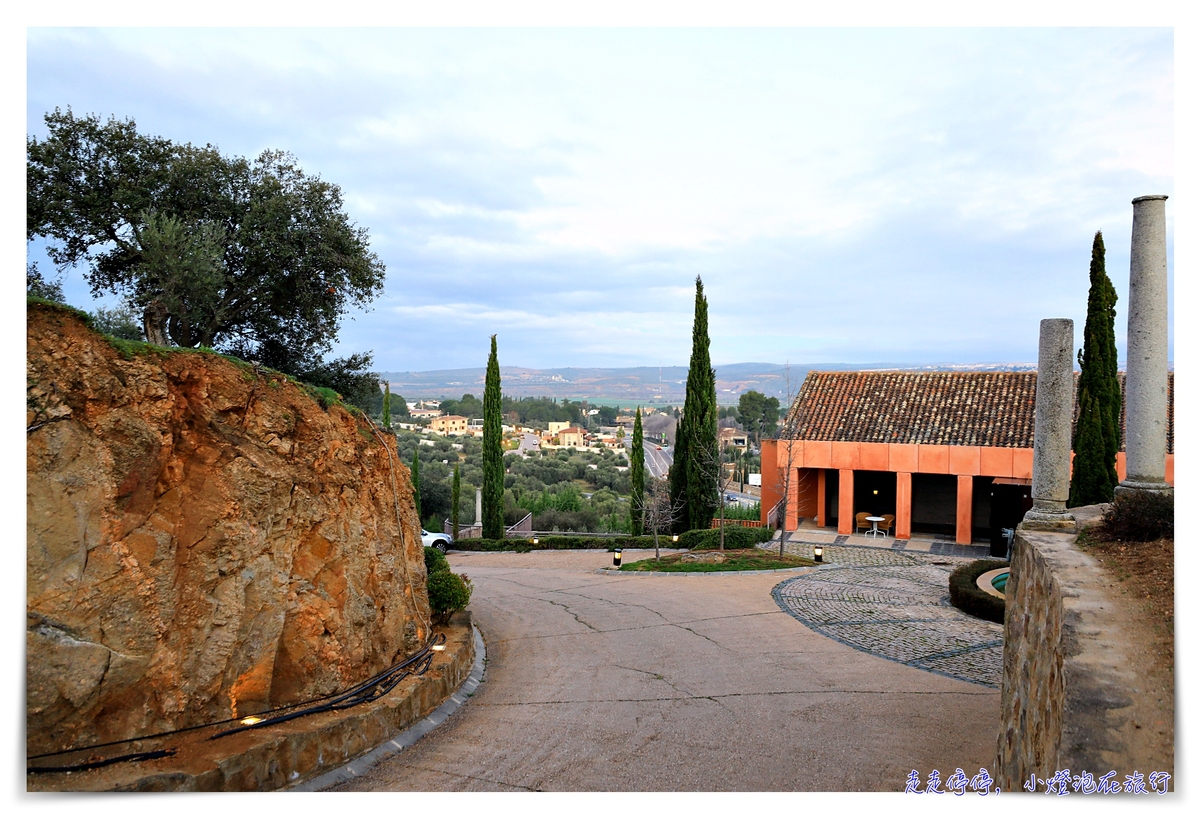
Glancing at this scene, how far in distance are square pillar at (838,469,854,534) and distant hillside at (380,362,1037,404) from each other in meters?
4.17

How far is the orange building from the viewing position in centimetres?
2055

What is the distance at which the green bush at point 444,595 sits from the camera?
10031mm

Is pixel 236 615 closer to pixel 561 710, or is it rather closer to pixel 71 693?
pixel 71 693

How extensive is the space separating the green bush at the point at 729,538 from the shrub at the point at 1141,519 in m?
13.3

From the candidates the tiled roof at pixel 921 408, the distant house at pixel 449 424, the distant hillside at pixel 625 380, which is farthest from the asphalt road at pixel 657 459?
the tiled roof at pixel 921 408

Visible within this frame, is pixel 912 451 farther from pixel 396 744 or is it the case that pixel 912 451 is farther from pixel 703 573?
pixel 396 744

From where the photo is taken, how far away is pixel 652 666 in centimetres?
949

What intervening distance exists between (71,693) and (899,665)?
901cm

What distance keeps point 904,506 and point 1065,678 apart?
730 inches

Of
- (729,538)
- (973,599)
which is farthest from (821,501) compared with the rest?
(973,599)

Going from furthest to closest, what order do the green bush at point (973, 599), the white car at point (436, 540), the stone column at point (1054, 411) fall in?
the white car at point (436, 540)
the green bush at point (973, 599)
the stone column at point (1054, 411)

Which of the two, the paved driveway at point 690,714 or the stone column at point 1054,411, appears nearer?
the paved driveway at point 690,714

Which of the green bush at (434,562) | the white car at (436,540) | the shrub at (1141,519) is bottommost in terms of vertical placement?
the white car at (436,540)

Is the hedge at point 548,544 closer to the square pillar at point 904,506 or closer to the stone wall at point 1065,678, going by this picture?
the square pillar at point 904,506
